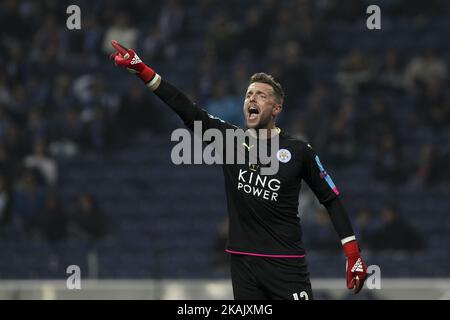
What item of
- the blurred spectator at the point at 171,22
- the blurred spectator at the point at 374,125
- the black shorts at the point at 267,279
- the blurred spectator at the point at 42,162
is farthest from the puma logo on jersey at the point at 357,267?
the blurred spectator at the point at 171,22

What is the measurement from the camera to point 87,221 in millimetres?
16016

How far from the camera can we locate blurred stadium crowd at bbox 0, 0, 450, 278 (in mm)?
15375

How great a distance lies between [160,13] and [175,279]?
22.4 feet

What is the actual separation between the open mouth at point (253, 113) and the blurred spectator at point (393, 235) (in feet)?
26.7

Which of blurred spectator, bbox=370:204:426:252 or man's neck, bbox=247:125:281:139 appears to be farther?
blurred spectator, bbox=370:204:426:252

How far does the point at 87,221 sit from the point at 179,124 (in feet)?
9.81

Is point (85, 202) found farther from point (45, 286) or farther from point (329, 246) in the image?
point (329, 246)

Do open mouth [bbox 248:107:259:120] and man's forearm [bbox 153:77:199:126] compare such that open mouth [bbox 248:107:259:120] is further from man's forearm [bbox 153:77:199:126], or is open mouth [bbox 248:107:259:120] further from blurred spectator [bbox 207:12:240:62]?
blurred spectator [bbox 207:12:240:62]

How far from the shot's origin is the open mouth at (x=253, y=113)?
731cm

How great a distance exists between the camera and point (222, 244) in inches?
611

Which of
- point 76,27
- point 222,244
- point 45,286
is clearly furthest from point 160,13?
point 45,286

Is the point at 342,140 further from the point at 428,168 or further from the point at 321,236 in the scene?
the point at 321,236

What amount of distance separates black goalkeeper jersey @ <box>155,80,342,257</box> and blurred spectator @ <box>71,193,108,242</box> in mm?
8803

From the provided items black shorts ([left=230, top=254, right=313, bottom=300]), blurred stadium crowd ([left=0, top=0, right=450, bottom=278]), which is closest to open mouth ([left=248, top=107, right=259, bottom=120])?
black shorts ([left=230, top=254, right=313, bottom=300])
